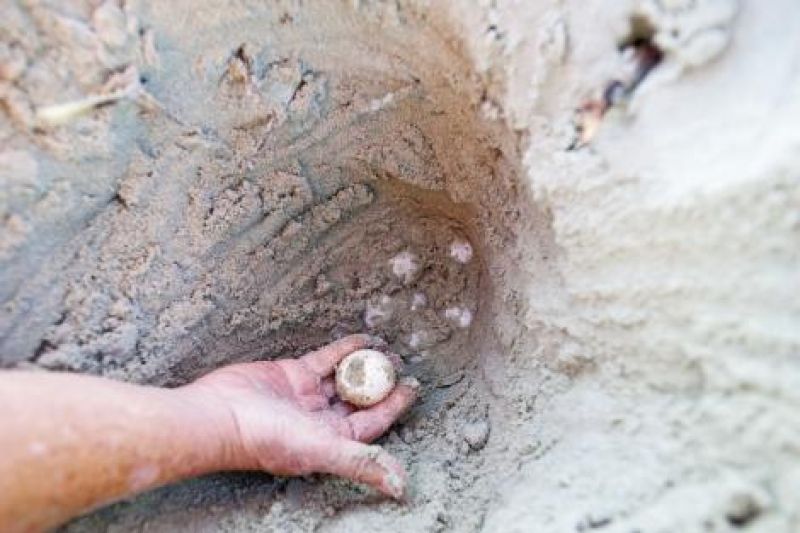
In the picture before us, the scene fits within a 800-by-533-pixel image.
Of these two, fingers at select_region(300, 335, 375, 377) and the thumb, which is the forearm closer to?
the thumb

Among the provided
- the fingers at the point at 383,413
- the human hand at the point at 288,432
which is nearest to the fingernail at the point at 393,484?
the human hand at the point at 288,432

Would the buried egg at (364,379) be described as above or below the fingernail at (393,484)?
above

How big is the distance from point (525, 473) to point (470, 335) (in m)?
0.44

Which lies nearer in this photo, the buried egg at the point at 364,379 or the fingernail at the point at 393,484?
the fingernail at the point at 393,484

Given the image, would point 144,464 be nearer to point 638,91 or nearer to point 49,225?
point 49,225

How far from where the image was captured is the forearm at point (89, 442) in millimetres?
932

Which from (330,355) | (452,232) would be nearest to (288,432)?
(330,355)

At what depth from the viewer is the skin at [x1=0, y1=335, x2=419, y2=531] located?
945mm

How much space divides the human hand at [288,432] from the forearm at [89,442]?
0.09 ft

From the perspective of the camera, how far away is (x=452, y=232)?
1562mm

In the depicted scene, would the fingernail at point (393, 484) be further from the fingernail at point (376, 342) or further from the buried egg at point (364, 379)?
the fingernail at point (376, 342)

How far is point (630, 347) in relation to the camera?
1036mm

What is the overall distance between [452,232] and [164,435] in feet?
2.41

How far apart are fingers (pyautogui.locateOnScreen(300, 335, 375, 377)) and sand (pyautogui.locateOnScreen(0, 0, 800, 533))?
97 millimetres
